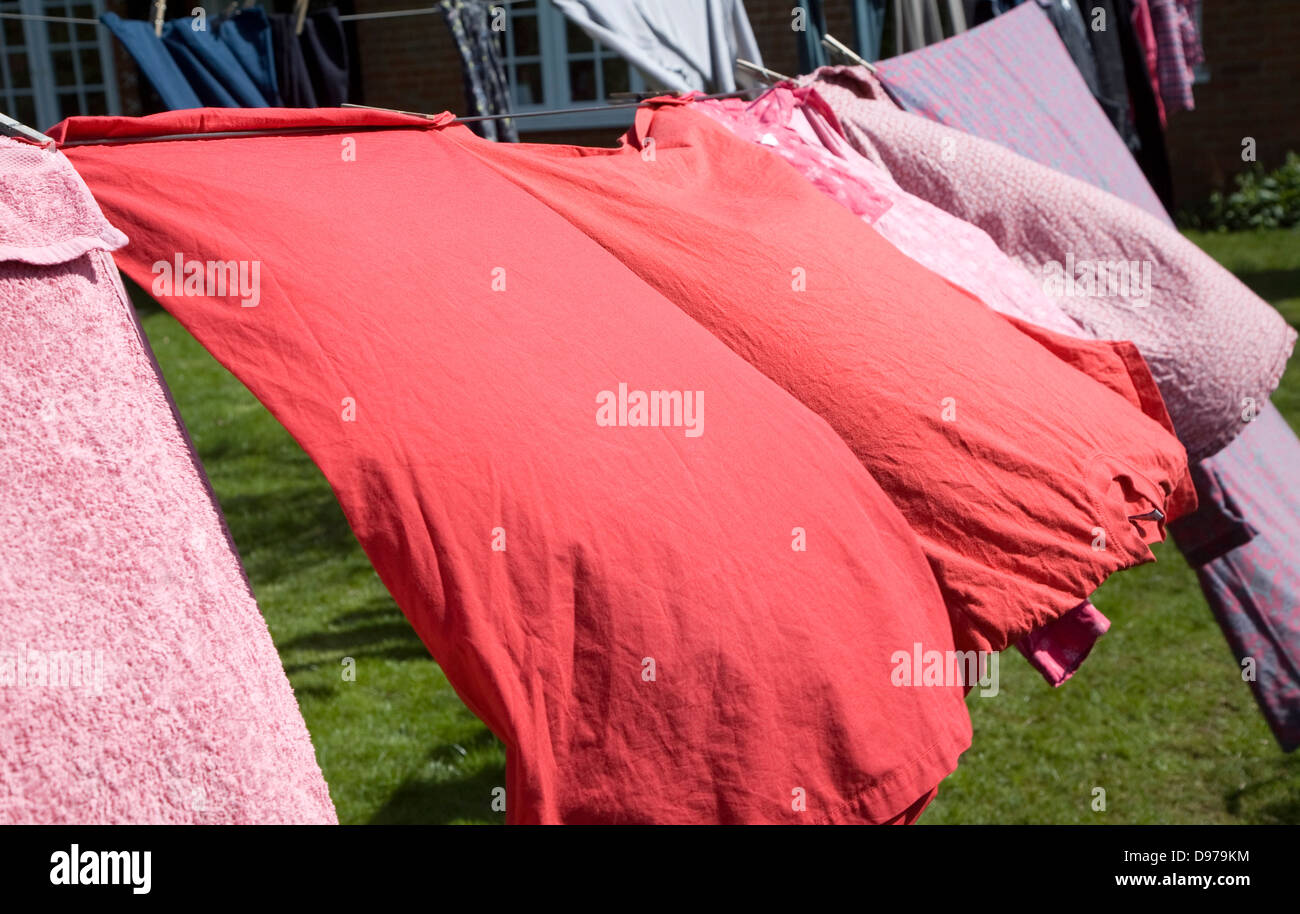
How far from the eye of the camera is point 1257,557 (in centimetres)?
218

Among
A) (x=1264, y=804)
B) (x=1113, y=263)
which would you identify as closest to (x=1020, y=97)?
(x=1113, y=263)

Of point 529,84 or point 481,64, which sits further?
point 529,84

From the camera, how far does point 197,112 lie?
1290mm

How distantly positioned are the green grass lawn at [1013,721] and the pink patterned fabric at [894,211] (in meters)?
1.54

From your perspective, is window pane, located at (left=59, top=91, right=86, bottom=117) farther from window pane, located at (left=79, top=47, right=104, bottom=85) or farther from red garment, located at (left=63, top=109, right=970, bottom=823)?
red garment, located at (left=63, top=109, right=970, bottom=823)

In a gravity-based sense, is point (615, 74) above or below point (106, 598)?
above

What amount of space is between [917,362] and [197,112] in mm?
824

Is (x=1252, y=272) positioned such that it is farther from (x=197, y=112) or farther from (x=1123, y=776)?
(x=197, y=112)

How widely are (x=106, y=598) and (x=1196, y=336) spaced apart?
150 centimetres

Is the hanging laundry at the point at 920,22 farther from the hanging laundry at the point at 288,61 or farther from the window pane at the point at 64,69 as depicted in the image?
the window pane at the point at 64,69

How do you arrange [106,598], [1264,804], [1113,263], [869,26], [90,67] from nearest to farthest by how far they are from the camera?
[106,598], [1113,263], [1264,804], [869,26], [90,67]

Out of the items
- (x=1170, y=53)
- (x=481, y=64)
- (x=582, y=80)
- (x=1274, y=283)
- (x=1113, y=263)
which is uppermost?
(x=582, y=80)

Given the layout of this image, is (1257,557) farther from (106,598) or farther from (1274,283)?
(1274,283)

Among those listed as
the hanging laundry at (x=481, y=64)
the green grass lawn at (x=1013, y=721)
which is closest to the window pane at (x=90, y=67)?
the green grass lawn at (x=1013, y=721)
